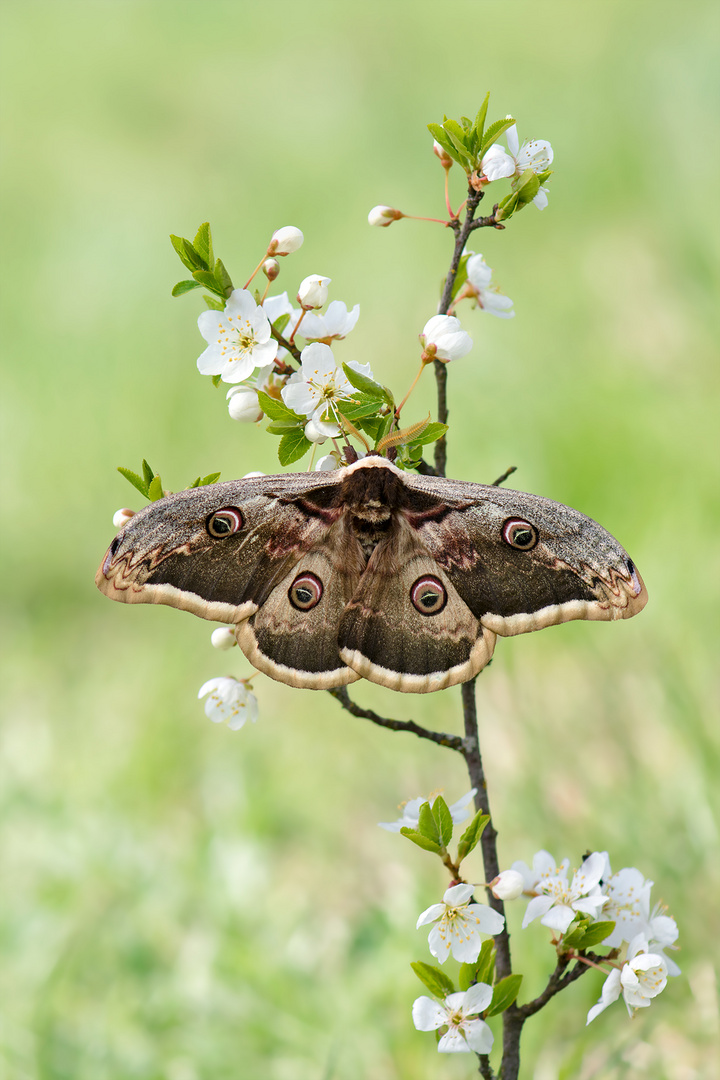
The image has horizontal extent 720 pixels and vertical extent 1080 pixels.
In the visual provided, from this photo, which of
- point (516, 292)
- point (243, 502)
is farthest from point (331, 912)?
point (516, 292)

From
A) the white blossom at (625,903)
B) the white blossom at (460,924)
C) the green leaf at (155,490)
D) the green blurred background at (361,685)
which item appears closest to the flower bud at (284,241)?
the green leaf at (155,490)

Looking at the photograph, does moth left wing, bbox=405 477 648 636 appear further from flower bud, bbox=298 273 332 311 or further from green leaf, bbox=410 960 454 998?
green leaf, bbox=410 960 454 998

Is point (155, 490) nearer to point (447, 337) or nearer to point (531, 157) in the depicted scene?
point (447, 337)

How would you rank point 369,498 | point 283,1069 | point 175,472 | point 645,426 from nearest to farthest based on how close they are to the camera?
1. point 369,498
2. point 283,1069
3. point 645,426
4. point 175,472

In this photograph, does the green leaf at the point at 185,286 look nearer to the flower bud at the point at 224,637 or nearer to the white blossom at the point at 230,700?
the flower bud at the point at 224,637

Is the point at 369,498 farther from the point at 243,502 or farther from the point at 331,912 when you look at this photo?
the point at 331,912

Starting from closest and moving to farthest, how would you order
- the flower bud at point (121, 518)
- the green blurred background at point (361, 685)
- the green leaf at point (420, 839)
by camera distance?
the green leaf at point (420, 839) < the flower bud at point (121, 518) < the green blurred background at point (361, 685)
